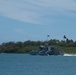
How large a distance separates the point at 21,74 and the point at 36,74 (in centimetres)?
268

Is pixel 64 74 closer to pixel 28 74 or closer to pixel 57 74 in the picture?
pixel 57 74

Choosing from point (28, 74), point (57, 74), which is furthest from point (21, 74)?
point (57, 74)

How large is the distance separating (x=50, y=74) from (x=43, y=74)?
3.36 feet

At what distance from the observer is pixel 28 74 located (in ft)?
210

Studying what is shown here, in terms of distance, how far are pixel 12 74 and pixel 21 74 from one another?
134 cm

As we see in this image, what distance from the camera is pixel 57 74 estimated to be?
63.1 meters

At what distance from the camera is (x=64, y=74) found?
207 feet

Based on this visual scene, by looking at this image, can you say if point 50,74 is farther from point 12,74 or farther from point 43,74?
point 12,74

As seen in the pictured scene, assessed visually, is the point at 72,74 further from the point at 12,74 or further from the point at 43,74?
the point at 12,74

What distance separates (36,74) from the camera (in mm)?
63281

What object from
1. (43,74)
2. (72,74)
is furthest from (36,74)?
(72,74)

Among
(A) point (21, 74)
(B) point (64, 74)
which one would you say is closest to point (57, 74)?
(B) point (64, 74)

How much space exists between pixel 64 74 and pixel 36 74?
406cm

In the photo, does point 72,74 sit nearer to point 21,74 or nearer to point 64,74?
point 64,74
